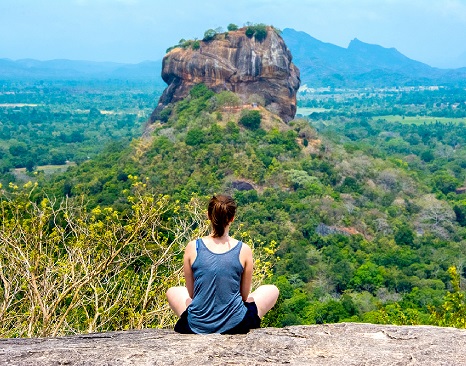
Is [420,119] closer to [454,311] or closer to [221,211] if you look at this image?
[454,311]

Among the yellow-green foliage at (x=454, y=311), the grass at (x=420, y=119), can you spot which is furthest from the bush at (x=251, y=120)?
the grass at (x=420, y=119)

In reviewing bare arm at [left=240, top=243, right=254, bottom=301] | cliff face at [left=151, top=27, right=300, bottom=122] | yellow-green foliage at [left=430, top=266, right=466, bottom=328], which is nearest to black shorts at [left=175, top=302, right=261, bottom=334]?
bare arm at [left=240, top=243, right=254, bottom=301]

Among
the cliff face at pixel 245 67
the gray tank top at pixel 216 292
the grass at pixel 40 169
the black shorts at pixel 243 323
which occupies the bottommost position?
the grass at pixel 40 169

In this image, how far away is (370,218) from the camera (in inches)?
1259

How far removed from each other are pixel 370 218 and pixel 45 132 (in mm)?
68687

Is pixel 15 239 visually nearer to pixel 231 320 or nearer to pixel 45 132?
pixel 231 320

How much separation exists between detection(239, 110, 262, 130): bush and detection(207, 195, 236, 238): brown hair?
33.8 m

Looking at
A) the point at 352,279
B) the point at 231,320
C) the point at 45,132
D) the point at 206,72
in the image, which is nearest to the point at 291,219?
the point at 352,279

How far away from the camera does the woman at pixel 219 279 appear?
5.06 meters

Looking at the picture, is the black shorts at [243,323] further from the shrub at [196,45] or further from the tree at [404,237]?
the shrub at [196,45]

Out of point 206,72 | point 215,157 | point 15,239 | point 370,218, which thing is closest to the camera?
point 15,239

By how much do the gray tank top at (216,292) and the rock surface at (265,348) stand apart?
0.50ft

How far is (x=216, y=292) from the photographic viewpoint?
201 inches

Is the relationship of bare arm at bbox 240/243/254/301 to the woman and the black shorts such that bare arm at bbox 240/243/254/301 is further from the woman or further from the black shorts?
the black shorts
